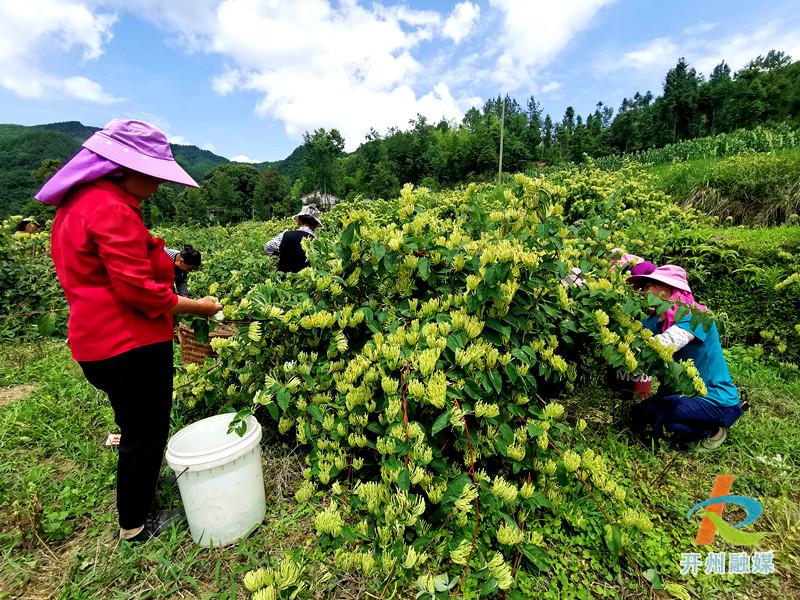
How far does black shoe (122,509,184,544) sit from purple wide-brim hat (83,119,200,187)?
1.59 meters

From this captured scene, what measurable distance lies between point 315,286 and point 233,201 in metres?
55.0

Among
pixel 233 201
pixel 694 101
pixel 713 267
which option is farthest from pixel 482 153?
pixel 713 267

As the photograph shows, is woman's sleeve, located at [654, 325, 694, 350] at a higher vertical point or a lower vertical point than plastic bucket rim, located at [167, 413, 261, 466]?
higher

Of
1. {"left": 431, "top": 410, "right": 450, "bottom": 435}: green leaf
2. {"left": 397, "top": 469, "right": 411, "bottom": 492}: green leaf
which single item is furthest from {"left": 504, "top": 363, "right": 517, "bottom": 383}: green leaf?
{"left": 397, "top": 469, "right": 411, "bottom": 492}: green leaf

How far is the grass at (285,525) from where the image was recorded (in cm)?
159

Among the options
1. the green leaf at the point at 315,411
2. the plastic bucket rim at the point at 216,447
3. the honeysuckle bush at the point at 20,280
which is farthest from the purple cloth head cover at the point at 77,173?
the honeysuckle bush at the point at 20,280

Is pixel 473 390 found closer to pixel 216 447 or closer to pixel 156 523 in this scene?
pixel 216 447

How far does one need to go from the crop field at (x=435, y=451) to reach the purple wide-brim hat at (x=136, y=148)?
0.72m

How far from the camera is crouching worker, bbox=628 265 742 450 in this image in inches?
91.9

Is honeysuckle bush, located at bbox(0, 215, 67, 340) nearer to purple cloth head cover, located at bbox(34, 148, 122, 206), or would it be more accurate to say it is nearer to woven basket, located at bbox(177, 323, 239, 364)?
woven basket, located at bbox(177, 323, 239, 364)

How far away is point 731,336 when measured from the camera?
379cm

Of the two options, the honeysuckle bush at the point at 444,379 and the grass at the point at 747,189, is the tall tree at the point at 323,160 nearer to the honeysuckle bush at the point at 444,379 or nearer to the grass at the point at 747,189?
the grass at the point at 747,189

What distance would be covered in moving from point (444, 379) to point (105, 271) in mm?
1426

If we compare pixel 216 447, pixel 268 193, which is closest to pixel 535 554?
pixel 216 447
